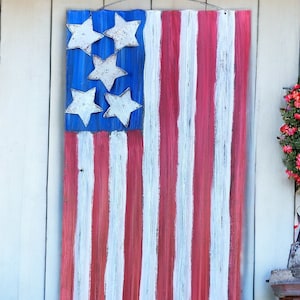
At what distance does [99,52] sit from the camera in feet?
10.6

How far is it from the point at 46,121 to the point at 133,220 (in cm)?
60

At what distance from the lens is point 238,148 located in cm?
317

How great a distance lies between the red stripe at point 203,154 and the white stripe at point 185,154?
0.02 metres

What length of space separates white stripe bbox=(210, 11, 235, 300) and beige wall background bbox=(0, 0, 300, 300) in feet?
0.32

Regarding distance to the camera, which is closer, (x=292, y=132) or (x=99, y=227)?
(x=292, y=132)

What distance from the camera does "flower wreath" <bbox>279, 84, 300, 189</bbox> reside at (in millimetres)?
3072

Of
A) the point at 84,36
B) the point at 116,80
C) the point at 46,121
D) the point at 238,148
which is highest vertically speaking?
the point at 84,36

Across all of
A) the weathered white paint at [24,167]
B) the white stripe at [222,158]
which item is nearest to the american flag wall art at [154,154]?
the white stripe at [222,158]

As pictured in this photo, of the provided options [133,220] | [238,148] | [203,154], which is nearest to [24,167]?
[133,220]

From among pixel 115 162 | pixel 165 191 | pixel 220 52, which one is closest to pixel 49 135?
pixel 115 162

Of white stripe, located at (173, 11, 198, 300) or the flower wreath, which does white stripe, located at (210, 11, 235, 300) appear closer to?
white stripe, located at (173, 11, 198, 300)

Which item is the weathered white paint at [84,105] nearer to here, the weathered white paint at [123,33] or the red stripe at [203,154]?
the weathered white paint at [123,33]

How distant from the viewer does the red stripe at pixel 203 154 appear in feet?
10.4

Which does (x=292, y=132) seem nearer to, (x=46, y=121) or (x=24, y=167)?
(x=46, y=121)
